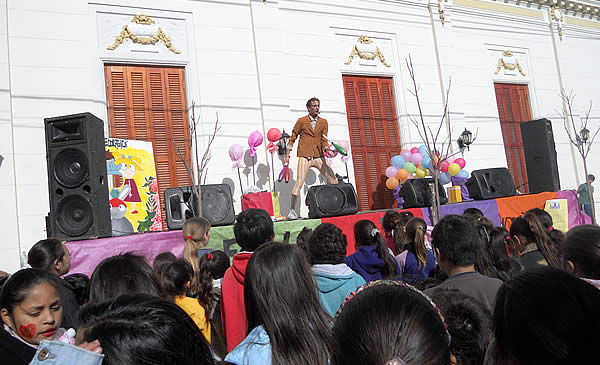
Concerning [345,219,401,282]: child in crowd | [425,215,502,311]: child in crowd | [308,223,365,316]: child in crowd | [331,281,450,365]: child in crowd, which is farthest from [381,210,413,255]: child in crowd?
[331,281,450,365]: child in crowd

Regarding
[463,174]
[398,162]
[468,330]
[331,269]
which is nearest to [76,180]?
[331,269]

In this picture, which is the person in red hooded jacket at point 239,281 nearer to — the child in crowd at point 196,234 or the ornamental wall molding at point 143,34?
the child in crowd at point 196,234

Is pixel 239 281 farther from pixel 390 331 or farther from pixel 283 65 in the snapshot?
pixel 283 65

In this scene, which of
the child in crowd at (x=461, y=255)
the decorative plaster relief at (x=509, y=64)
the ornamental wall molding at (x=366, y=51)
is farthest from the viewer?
the decorative plaster relief at (x=509, y=64)

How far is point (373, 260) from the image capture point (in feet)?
11.5

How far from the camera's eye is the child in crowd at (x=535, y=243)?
314cm

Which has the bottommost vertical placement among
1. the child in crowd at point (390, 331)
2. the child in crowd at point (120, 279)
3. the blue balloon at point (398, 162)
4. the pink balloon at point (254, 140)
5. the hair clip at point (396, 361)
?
the hair clip at point (396, 361)

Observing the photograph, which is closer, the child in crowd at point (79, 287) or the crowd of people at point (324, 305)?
the crowd of people at point (324, 305)

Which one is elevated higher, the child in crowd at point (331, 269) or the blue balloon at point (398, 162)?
the blue balloon at point (398, 162)

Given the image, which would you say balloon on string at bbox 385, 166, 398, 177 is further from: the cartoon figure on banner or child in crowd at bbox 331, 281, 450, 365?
child in crowd at bbox 331, 281, 450, 365

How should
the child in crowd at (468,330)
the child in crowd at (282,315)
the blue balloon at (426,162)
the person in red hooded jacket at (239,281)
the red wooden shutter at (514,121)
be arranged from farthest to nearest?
1. the red wooden shutter at (514,121)
2. the blue balloon at (426,162)
3. the person in red hooded jacket at (239,281)
4. the child in crowd at (282,315)
5. the child in crowd at (468,330)

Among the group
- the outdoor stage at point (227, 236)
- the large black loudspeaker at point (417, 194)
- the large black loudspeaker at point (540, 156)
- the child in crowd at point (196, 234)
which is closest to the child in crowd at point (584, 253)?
the child in crowd at point (196, 234)

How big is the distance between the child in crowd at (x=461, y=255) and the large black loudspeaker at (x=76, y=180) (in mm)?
4119

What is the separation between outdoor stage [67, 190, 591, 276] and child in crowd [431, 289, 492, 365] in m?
2.81
